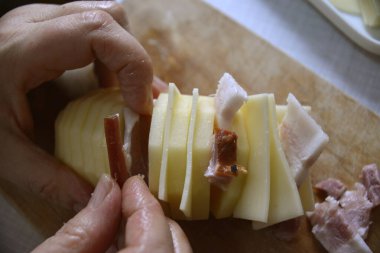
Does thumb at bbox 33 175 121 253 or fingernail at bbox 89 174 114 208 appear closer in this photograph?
thumb at bbox 33 175 121 253

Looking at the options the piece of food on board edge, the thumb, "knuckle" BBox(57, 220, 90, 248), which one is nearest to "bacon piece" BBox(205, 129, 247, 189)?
the piece of food on board edge

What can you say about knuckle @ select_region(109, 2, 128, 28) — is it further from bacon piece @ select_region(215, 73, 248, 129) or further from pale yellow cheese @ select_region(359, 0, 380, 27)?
pale yellow cheese @ select_region(359, 0, 380, 27)

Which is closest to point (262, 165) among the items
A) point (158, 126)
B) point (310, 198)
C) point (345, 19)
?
point (310, 198)

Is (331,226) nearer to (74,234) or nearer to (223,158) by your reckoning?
(223,158)

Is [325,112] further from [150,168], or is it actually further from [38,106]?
[38,106]

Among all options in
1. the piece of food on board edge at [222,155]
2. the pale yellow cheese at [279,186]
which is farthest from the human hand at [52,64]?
the pale yellow cheese at [279,186]

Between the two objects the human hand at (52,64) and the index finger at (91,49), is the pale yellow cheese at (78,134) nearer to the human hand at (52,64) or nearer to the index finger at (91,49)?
the human hand at (52,64)

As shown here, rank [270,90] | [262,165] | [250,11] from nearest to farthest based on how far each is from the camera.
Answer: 1. [262,165]
2. [270,90]
3. [250,11]
